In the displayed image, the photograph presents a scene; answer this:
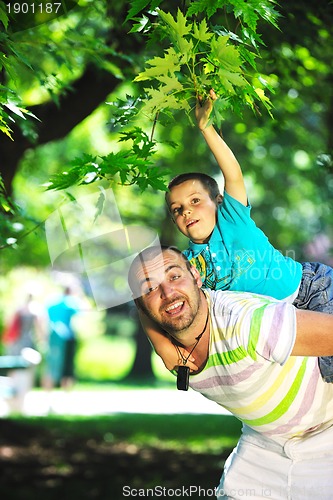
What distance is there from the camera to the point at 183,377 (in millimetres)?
3641

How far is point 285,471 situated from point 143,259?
1.13 metres

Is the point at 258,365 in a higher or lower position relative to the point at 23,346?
higher

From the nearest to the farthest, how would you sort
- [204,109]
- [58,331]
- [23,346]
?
[204,109] → [23,346] → [58,331]

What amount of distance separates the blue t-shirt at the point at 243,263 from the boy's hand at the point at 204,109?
62 cm

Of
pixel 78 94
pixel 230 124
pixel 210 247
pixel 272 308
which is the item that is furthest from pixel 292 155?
pixel 272 308

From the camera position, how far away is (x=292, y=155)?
1323 cm

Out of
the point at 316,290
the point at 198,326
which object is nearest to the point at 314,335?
the point at 198,326

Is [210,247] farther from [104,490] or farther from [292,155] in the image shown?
[292,155]

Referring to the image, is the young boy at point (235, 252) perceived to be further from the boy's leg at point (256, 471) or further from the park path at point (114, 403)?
the park path at point (114, 403)

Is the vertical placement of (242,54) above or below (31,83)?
above

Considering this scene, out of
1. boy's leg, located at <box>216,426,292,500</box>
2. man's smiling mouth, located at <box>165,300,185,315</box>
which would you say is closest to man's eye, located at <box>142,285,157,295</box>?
man's smiling mouth, located at <box>165,300,185,315</box>

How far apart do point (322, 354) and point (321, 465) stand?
2.08 ft

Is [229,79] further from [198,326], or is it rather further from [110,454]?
[110,454]

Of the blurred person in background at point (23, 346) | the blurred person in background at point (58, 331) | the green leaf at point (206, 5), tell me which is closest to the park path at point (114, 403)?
the blurred person in background at point (23, 346)
